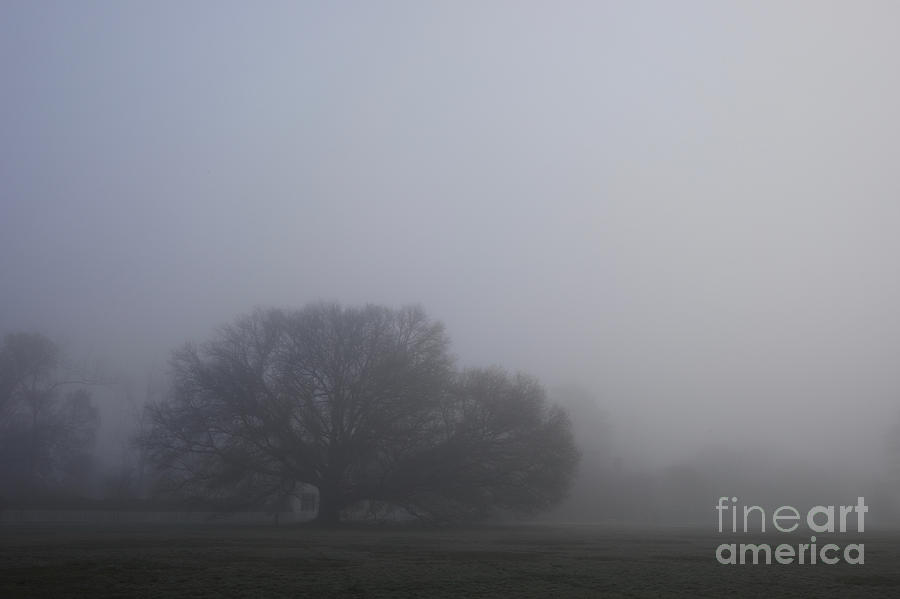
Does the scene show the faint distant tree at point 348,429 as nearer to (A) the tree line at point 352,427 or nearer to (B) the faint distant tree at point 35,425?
(A) the tree line at point 352,427

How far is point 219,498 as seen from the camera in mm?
45844

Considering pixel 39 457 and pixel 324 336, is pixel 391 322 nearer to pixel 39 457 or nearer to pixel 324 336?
pixel 324 336

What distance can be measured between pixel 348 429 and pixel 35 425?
30505mm

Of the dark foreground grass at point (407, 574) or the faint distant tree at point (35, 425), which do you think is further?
the faint distant tree at point (35, 425)

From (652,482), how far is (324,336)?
41.1 m

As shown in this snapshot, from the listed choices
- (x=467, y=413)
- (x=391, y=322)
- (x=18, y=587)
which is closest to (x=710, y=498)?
(x=467, y=413)

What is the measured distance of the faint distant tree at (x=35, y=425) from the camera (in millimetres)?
59656

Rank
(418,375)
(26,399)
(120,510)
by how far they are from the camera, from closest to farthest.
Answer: (418,375) → (120,510) → (26,399)

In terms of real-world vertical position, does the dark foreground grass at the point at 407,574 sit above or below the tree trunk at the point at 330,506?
above

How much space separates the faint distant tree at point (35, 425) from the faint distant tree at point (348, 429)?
1953 centimetres

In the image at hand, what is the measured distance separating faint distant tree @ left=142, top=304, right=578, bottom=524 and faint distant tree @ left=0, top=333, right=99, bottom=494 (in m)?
19.5

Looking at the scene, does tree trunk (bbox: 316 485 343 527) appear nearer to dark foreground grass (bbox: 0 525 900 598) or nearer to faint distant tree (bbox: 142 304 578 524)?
faint distant tree (bbox: 142 304 578 524)

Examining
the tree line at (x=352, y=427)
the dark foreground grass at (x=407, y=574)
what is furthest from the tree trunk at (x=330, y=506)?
the dark foreground grass at (x=407, y=574)

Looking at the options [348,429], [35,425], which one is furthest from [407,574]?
[35,425]
